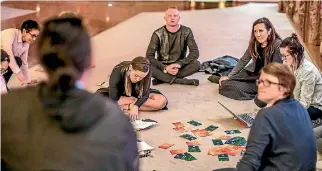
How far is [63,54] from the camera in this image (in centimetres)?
139

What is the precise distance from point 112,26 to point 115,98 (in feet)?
14.5

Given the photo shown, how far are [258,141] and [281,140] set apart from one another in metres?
0.11

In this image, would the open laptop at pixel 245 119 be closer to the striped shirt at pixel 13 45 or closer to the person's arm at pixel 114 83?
the person's arm at pixel 114 83

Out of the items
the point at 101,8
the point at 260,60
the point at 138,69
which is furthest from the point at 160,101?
the point at 101,8

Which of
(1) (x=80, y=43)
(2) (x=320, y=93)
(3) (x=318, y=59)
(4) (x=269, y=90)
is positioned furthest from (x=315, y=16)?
(1) (x=80, y=43)

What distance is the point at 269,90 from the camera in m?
2.58

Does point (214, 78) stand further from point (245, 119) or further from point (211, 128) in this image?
point (211, 128)

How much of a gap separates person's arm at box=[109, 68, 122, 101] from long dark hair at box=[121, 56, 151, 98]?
0.05m

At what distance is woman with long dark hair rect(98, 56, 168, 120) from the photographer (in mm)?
4012

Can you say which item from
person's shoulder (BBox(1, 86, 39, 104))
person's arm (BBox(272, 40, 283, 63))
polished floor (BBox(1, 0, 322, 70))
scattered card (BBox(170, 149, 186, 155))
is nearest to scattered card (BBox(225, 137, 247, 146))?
scattered card (BBox(170, 149, 186, 155))

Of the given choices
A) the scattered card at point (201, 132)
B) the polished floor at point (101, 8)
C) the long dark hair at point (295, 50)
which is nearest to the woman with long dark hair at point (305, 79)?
the long dark hair at point (295, 50)

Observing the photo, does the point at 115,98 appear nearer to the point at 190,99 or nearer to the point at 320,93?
the point at 190,99

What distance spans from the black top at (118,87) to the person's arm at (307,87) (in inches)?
45.7

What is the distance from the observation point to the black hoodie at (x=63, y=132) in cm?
141
